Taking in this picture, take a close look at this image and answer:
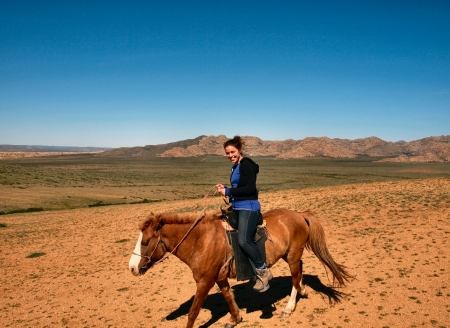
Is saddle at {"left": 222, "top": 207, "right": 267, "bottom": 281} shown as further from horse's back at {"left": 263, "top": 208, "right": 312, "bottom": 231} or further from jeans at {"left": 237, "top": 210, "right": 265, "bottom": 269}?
horse's back at {"left": 263, "top": 208, "right": 312, "bottom": 231}

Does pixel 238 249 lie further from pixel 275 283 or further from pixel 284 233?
pixel 275 283

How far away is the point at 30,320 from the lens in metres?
7.34

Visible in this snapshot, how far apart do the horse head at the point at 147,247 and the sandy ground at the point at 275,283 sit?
2128 millimetres

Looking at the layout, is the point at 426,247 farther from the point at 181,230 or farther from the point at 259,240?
the point at 181,230

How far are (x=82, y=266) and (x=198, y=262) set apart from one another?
26.3 feet

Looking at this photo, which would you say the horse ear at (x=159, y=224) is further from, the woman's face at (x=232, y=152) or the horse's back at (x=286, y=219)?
the horse's back at (x=286, y=219)

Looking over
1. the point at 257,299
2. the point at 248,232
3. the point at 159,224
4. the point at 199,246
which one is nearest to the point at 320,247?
the point at 257,299

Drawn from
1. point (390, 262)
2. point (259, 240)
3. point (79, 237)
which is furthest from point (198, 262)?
point (79, 237)

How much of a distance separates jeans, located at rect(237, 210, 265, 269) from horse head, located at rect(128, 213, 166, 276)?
5.02 feet

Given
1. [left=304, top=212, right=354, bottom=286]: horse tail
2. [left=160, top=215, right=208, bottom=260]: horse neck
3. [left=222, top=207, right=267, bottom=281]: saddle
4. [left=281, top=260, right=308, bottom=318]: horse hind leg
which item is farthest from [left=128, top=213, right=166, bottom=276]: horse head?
[left=304, top=212, right=354, bottom=286]: horse tail

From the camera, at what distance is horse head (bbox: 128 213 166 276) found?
5.26 metres

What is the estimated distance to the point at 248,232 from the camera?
5.50 m

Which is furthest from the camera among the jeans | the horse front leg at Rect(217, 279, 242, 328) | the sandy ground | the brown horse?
the sandy ground

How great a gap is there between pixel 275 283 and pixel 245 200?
414 centimetres
